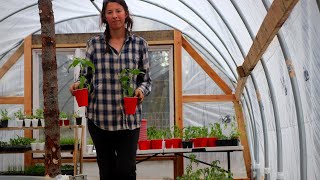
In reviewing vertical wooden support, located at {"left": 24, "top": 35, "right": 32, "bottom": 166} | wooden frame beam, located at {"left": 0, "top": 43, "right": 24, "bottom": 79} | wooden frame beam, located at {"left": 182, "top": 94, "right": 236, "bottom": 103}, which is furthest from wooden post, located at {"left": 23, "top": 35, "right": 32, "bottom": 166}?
wooden frame beam, located at {"left": 182, "top": 94, "right": 236, "bottom": 103}

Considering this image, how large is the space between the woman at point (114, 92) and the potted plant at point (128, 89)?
37mm

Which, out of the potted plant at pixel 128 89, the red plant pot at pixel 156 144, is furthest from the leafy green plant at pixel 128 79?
the red plant pot at pixel 156 144

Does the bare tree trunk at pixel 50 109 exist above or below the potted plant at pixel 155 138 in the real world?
above

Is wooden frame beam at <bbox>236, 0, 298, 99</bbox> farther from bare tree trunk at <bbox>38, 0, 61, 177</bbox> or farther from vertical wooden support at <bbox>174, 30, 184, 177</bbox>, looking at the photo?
vertical wooden support at <bbox>174, 30, 184, 177</bbox>

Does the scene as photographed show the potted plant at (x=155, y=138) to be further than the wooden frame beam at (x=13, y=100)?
No

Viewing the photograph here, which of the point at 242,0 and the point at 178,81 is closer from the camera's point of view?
the point at 242,0

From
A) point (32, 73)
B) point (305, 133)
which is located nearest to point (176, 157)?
point (32, 73)

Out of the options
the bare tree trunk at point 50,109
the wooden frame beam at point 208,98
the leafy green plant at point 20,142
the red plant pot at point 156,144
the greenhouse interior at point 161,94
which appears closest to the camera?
the bare tree trunk at point 50,109

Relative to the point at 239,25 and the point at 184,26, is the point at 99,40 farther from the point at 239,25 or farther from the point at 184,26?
the point at 184,26

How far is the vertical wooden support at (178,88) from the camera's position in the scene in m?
8.29

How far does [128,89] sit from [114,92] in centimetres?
10

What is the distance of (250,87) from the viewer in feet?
21.3

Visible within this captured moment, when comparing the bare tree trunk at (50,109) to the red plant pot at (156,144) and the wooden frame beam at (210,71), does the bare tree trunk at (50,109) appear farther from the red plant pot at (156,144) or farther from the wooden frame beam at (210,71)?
the wooden frame beam at (210,71)

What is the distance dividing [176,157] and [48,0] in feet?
20.3
